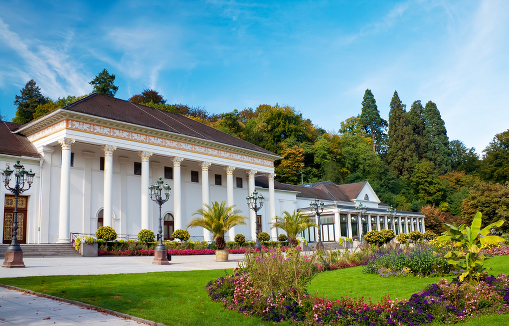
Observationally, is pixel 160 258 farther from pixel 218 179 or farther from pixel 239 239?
pixel 218 179

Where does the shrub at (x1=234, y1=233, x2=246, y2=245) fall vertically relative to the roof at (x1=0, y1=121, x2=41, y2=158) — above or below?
below

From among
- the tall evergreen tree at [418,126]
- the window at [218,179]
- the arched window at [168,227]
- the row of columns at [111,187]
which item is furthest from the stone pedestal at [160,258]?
the tall evergreen tree at [418,126]

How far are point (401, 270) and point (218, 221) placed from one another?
48.3 feet

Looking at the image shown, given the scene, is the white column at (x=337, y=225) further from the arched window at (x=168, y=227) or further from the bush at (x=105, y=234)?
the bush at (x=105, y=234)

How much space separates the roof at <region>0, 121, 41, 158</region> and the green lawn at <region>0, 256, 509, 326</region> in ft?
Result: 67.7

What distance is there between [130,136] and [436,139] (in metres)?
69.7

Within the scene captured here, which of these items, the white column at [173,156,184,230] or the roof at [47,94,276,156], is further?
the white column at [173,156,184,230]

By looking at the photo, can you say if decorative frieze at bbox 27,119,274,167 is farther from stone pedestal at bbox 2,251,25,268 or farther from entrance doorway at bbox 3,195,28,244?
stone pedestal at bbox 2,251,25,268

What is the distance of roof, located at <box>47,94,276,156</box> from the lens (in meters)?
33.0

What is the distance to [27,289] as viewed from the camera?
1112 cm

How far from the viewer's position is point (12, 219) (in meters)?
30.7

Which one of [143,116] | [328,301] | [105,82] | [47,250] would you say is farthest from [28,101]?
[328,301]

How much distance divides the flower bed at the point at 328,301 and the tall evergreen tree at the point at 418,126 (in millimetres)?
80158

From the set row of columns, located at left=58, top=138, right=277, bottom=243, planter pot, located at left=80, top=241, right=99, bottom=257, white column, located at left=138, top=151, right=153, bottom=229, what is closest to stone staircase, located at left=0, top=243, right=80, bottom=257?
planter pot, located at left=80, top=241, right=99, bottom=257
